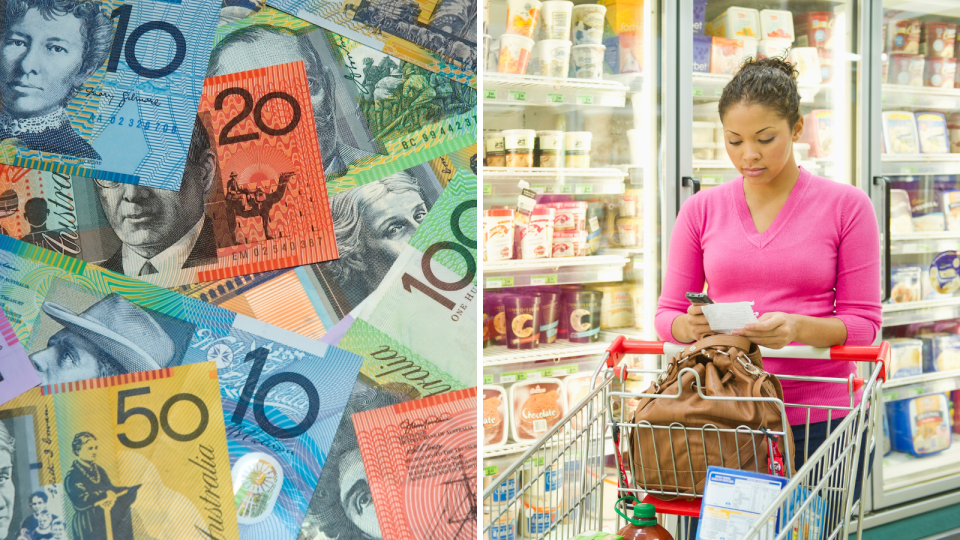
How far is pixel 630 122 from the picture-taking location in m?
2.40

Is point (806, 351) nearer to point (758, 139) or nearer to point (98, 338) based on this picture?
point (758, 139)

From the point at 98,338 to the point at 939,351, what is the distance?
333cm

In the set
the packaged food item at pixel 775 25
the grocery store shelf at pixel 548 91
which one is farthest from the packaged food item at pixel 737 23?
the grocery store shelf at pixel 548 91

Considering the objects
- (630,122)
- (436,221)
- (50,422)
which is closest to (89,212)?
(50,422)

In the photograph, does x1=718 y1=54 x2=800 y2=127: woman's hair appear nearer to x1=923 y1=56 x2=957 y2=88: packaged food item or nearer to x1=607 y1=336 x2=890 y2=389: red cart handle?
x1=607 y1=336 x2=890 y2=389: red cart handle

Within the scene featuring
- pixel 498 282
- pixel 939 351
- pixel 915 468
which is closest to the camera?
pixel 498 282

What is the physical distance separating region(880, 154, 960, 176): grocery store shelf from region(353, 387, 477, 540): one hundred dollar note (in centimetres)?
237

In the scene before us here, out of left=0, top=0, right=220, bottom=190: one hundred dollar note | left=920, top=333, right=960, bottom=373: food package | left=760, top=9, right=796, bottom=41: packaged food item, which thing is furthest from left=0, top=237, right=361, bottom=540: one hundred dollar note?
left=920, top=333, right=960, bottom=373: food package

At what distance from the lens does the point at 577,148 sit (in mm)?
2320

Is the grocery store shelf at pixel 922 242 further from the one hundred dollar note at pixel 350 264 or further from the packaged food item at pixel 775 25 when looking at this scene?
the one hundred dollar note at pixel 350 264

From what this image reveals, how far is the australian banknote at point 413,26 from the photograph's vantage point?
1.15m

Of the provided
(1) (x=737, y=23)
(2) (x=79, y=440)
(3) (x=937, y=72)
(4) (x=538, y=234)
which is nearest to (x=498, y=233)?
(4) (x=538, y=234)

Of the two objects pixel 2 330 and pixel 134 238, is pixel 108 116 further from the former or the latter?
pixel 2 330

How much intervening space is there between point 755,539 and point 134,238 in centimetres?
99
